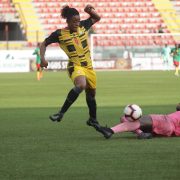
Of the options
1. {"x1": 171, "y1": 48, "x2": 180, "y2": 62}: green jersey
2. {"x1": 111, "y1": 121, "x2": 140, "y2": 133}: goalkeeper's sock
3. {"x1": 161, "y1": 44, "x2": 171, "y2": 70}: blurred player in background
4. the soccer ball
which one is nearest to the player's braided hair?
the soccer ball

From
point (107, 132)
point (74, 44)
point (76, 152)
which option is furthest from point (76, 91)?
point (76, 152)

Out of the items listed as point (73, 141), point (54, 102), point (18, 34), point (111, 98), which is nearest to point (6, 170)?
point (73, 141)

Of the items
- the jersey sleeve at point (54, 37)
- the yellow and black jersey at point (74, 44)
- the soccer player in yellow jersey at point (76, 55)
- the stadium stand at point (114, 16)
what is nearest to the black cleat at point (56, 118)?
the soccer player in yellow jersey at point (76, 55)

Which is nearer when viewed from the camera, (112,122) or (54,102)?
(112,122)

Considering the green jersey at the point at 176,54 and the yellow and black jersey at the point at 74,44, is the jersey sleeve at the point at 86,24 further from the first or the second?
the green jersey at the point at 176,54

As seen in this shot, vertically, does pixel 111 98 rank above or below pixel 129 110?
below

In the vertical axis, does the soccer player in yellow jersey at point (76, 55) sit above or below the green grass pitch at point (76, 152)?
above

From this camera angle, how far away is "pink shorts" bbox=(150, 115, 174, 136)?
1099 cm

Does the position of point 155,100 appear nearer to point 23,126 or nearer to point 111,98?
point 111,98

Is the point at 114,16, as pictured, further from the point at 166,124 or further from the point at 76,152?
the point at 76,152

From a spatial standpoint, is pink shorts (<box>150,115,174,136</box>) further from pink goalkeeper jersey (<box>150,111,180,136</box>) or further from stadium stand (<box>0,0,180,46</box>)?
stadium stand (<box>0,0,180,46</box>)

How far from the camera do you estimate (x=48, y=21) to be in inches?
2324

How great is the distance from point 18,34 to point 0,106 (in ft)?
126

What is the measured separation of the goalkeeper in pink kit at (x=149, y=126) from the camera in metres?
11.0
